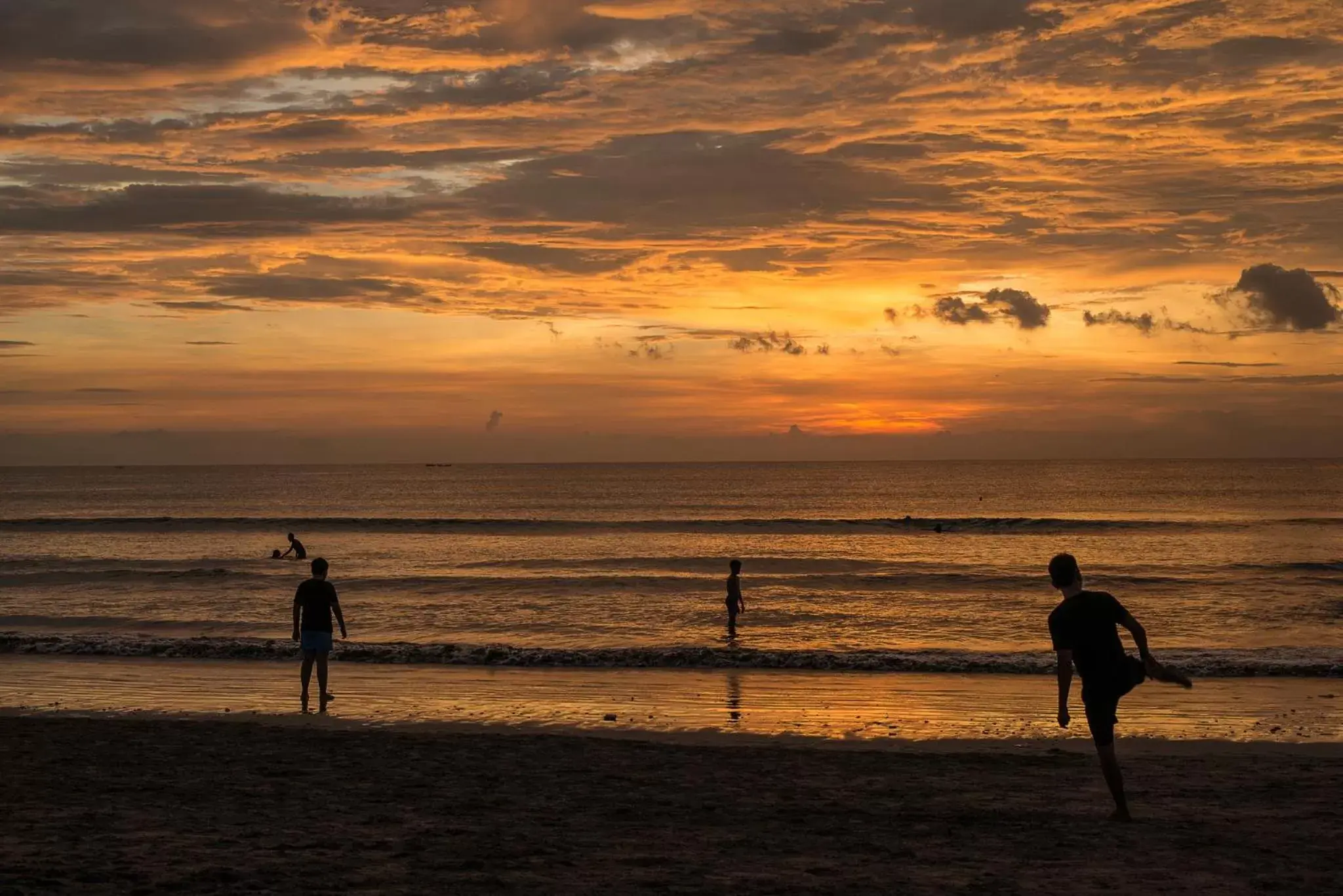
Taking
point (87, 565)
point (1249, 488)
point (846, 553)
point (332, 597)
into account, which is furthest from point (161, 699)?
point (1249, 488)

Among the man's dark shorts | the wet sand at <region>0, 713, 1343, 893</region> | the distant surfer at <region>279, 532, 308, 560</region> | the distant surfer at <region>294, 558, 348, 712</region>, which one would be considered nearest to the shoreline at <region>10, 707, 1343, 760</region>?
the wet sand at <region>0, 713, 1343, 893</region>

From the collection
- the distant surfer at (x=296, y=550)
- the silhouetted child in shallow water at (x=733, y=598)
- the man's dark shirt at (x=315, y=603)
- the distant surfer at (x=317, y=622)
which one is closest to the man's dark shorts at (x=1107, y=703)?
the distant surfer at (x=317, y=622)

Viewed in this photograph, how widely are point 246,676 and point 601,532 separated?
4392 centimetres

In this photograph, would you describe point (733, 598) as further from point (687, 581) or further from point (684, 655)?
point (687, 581)

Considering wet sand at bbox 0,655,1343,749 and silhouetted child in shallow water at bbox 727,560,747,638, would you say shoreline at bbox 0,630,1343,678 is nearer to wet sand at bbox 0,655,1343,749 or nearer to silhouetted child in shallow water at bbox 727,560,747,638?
wet sand at bbox 0,655,1343,749

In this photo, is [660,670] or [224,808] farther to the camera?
[660,670]

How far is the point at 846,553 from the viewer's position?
158 feet

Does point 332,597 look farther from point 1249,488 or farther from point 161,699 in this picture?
point 1249,488

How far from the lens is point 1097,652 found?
27.1 ft

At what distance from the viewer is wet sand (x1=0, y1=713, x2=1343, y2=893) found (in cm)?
711

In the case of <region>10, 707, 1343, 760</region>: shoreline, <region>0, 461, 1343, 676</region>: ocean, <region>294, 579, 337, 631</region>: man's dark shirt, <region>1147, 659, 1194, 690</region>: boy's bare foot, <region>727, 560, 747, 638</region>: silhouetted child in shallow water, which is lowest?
<region>0, 461, 1343, 676</region>: ocean

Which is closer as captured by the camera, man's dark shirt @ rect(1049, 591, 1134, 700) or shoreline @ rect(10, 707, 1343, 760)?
man's dark shirt @ rect(1049, 591, 1134, 700)

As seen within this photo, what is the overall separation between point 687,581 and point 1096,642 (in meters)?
29.1

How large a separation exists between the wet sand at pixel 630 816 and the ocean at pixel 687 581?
335 inches
